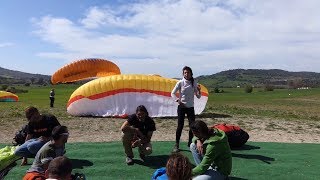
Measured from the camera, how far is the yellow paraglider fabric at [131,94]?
16734mm

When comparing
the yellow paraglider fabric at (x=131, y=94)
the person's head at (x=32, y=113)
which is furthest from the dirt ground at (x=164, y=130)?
the person's head at (x=32, y=113)

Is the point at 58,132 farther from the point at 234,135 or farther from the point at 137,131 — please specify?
the point at 234,135

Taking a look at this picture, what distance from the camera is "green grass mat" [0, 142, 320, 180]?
24.2 feet

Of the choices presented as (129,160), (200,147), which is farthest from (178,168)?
(129,160)

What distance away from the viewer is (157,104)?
55.4 feet

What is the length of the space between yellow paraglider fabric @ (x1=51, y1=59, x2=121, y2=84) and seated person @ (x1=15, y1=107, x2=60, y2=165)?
22351mm

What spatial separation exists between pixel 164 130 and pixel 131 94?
3.40 m

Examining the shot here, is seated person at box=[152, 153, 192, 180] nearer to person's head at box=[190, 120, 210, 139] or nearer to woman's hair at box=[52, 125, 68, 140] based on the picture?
person's head at box=[190, 120, 210, 139]

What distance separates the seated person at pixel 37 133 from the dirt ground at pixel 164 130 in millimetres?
4311

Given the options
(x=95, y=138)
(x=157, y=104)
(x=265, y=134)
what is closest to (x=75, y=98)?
(x=157, y=104)

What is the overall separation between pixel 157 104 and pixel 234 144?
7.40 m

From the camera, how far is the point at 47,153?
18.3ft

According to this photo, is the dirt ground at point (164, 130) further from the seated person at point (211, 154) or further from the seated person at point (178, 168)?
the seated person at point (178, 168)

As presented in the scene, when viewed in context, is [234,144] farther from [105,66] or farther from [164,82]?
[105,66]
